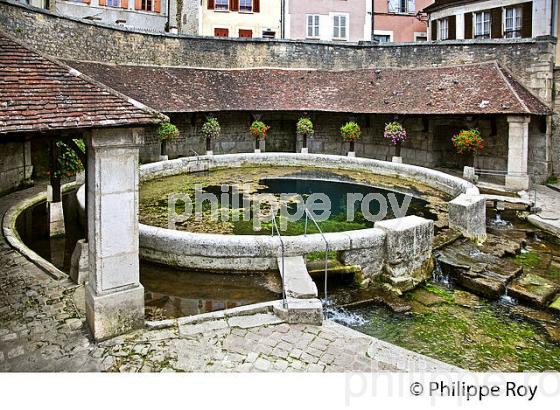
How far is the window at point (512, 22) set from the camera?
678 inches

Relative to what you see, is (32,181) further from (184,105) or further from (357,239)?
(357,239)

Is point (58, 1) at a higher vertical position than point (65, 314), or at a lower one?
higher

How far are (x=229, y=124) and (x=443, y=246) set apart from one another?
13.1 meters

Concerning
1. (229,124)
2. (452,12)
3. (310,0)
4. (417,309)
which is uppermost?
(310,0)

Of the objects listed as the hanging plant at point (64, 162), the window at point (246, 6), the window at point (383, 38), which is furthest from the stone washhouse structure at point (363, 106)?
the hanging plant at point (64, 162)

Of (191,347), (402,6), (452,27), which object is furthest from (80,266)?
(402,6)

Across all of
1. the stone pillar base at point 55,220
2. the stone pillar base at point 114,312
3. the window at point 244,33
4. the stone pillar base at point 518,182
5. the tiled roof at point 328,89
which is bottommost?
the stone pillar base at point 114,312

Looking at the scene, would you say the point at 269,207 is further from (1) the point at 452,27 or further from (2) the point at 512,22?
(1) the point at 452,27

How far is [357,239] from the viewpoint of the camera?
764 cm

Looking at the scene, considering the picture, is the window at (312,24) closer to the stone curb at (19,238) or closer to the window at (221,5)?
the window at (221,5)

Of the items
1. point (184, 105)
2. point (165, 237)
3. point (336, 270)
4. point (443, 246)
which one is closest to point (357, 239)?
point (336, 270)

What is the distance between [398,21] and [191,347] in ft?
80.5

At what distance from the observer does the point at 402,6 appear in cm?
2592

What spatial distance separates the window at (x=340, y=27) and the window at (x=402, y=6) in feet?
10.2
